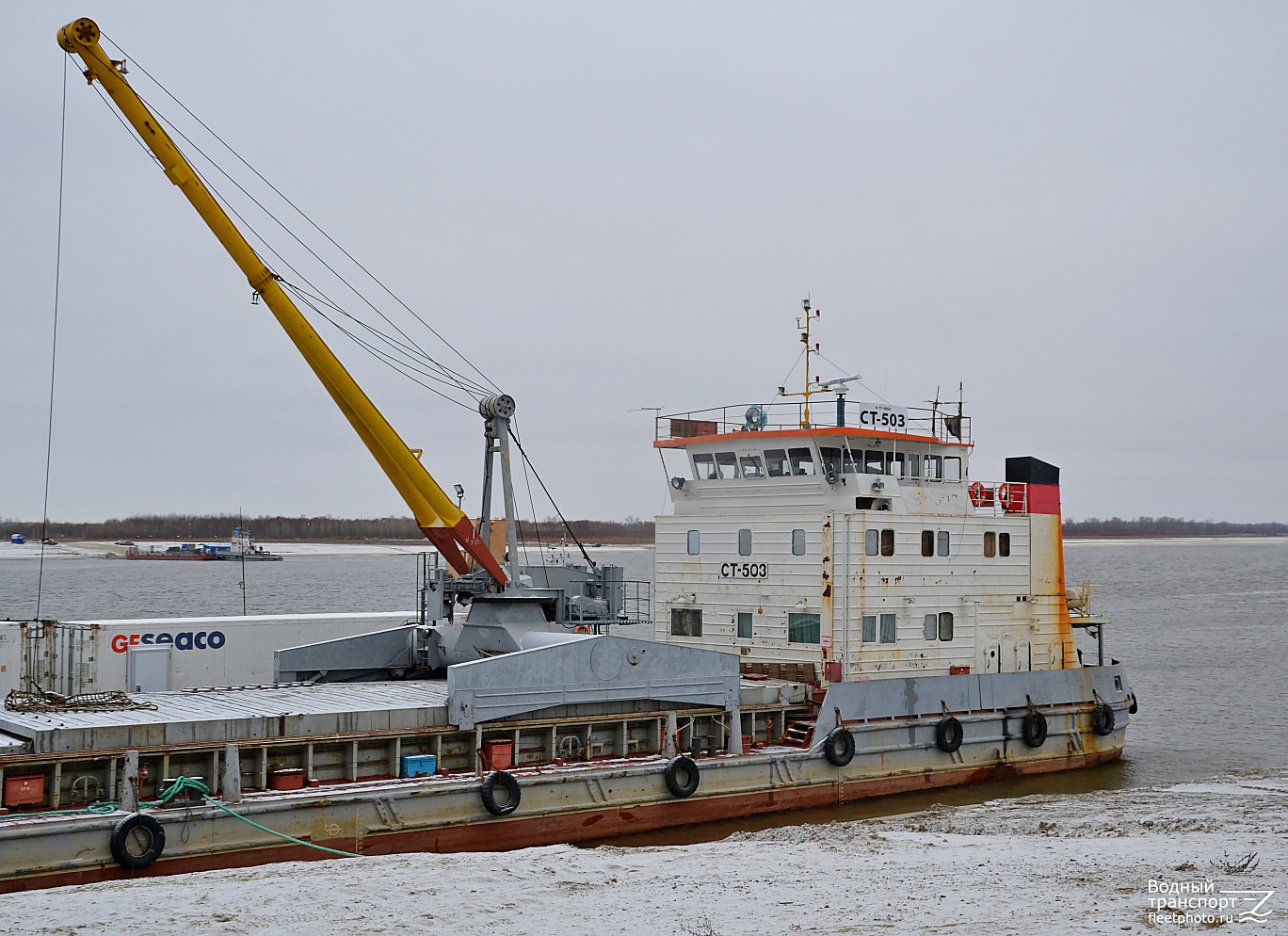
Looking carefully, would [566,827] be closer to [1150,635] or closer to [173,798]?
[173,798]

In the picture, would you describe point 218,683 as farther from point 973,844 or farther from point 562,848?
point 973,844

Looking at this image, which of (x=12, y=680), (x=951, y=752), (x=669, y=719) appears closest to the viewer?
(x=669, y=719)

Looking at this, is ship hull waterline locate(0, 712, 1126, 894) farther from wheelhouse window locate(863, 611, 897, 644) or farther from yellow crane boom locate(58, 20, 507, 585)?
yellow crane boom locate(58, 20, 507, 585)

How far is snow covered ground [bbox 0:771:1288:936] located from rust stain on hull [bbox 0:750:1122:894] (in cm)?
163

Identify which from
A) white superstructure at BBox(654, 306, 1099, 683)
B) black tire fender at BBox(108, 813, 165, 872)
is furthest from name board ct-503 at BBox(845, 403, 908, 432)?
→ black tire fender at BBox(108, 813, 165, 872)

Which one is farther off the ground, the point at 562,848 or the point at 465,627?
the point at 465,627

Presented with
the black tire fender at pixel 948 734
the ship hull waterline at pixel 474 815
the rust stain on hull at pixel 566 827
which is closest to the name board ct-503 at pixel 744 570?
the ship hull waterline at pixel 474 815

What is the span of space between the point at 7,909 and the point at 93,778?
10.7 ft

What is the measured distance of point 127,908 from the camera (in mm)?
8242

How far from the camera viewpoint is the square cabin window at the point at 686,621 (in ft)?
62.3

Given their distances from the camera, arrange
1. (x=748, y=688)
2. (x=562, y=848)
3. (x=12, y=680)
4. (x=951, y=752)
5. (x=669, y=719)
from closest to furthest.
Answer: (x=562, y=848) → (x=669, y=719) → (x=748, y=688) → (x=951, y=752) → (x=12, y=680)

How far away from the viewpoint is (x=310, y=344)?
16141mm

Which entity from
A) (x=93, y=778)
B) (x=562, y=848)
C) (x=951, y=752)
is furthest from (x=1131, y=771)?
(x=93, y=778)

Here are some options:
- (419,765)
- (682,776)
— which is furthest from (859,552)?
(419,765)
